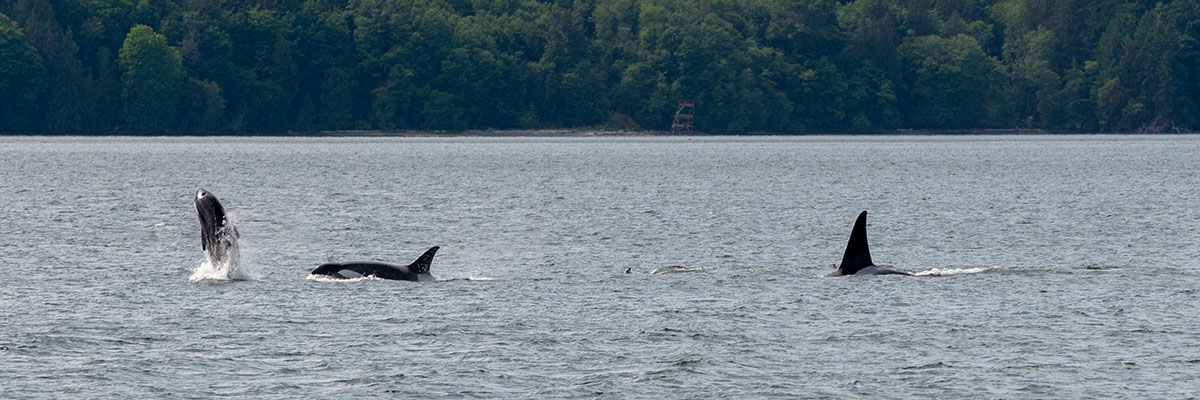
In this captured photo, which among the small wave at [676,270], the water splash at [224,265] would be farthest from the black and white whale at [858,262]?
the water splash at [224,265]

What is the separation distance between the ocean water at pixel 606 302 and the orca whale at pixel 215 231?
88 cm

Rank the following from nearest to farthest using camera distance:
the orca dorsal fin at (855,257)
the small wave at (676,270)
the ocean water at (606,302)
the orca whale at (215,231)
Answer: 1. the ocean water at (606,302)
2. the orca whale at (215,231)
3. the orca dorsal fin at (855,257)
4. the small wave at (676,270)

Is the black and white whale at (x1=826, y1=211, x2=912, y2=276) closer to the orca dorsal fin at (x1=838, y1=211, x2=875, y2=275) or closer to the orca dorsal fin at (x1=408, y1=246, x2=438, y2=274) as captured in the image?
the orca dorsal fin at (x1=838, y1=211, x2=875, y2=275)

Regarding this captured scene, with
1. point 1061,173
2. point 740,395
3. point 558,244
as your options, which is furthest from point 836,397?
point 1061,173

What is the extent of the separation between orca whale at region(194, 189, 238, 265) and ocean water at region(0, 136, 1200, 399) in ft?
2.89

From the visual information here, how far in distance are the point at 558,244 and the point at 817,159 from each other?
350 ft

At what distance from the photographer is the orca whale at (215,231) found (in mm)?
32594

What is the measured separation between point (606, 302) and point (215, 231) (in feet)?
27.8

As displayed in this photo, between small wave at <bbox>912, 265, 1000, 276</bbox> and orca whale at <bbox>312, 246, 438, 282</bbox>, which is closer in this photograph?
orca whale at <bbox>312, 246, 438, 282</bbox>

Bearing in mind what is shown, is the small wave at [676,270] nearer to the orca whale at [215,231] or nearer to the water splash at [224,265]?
the water splash at [224,265]

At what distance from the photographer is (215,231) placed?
3378 cm

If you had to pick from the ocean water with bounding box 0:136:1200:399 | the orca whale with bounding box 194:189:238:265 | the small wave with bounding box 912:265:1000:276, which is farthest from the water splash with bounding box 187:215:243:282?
the small wave with bounding box 912:265:1000:276

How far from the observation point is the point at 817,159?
154m

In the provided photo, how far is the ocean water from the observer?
24375mm
